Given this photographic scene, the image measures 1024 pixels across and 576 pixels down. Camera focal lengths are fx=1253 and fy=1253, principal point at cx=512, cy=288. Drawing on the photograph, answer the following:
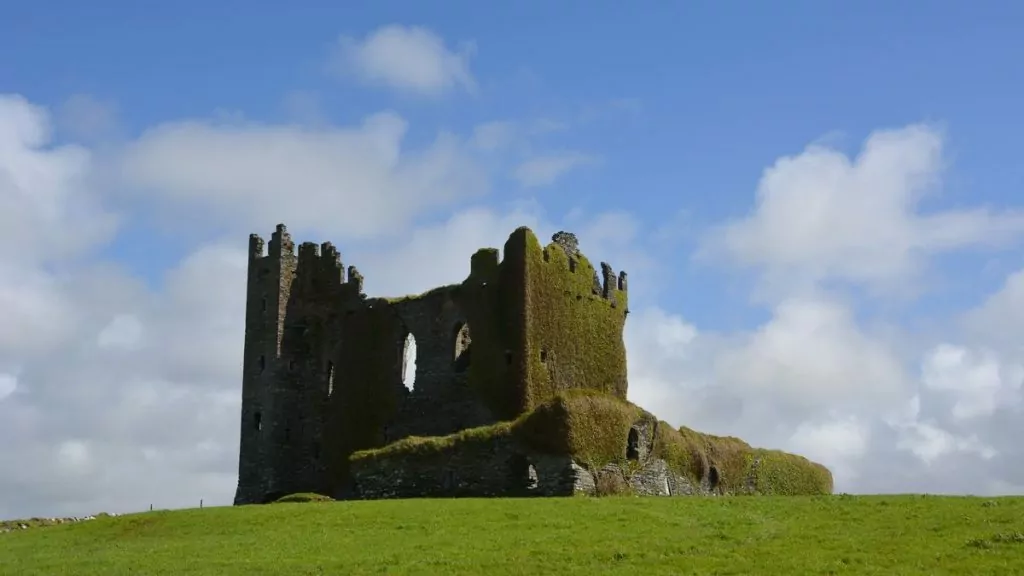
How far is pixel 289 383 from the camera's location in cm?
6244

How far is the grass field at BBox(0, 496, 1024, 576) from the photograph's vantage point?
31812 mm

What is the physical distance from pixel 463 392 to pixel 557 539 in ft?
67.4

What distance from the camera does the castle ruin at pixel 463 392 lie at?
2003 inches

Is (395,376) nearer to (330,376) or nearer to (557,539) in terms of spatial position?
(330,376)

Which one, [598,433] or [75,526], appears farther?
[598,433]

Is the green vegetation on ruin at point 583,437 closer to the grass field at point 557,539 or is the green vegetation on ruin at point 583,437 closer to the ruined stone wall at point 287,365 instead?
the grass field at point 557,539

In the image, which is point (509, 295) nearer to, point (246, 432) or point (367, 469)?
point (367, 469)

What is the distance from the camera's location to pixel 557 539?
117 feet

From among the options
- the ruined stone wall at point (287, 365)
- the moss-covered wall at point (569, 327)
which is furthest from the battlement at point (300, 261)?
the moss-covered wall at point (569, 327)

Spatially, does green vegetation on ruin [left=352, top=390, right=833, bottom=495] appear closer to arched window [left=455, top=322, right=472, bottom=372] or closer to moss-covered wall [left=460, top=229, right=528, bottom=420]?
moss-covered wall [left=460, top=229, right=528, bottom=420]

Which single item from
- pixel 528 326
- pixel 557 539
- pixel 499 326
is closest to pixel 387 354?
pixel 499 326

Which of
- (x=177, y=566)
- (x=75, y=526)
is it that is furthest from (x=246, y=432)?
(x=177, y=566)

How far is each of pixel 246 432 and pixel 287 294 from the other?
7.21 metres

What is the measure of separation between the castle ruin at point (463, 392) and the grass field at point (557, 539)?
638 cm
